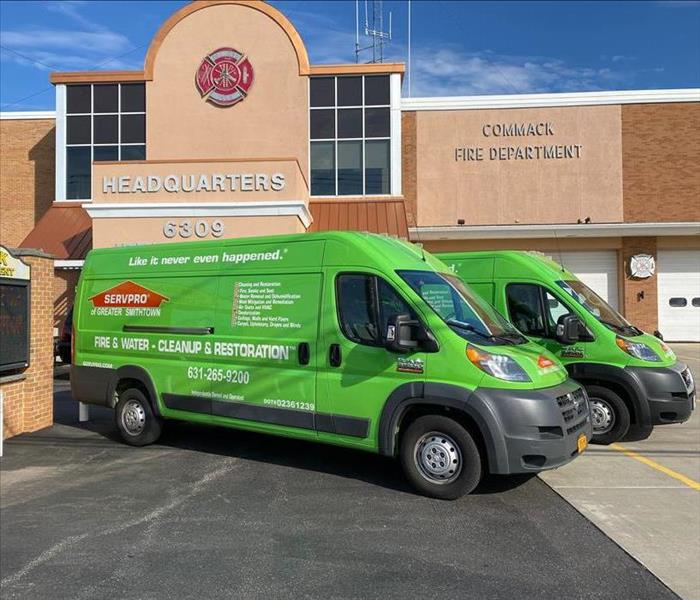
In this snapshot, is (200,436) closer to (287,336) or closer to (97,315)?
(97,315)

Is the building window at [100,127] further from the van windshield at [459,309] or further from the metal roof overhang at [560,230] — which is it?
the van windshield at [459,309]

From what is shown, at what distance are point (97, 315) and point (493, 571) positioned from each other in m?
5.86

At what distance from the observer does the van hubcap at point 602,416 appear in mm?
7559

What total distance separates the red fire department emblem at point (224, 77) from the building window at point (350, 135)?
238 centimetres

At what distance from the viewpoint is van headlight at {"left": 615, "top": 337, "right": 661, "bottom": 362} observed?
7441 millimetres

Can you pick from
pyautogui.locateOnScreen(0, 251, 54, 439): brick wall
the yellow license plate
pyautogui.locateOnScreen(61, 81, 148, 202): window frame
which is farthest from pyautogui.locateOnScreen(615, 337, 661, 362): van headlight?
pyautogui.locateOnScreen(61, 81, 148, 202): window frame

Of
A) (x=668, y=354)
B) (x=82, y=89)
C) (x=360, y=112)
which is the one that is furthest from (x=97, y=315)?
(x=82, y=89)

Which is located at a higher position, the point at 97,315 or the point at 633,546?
the point at 97,315

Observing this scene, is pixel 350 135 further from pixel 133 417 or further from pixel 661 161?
pixel 133 417

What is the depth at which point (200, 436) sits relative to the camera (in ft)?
26.6

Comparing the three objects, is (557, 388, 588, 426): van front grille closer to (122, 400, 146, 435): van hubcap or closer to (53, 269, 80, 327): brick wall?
(122, 400, 146, 435): van hubcap

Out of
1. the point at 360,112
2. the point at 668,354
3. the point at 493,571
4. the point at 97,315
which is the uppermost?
the point at 360,112

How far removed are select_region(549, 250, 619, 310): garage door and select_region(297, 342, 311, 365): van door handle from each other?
19.3 metres

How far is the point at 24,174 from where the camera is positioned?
24844mm
